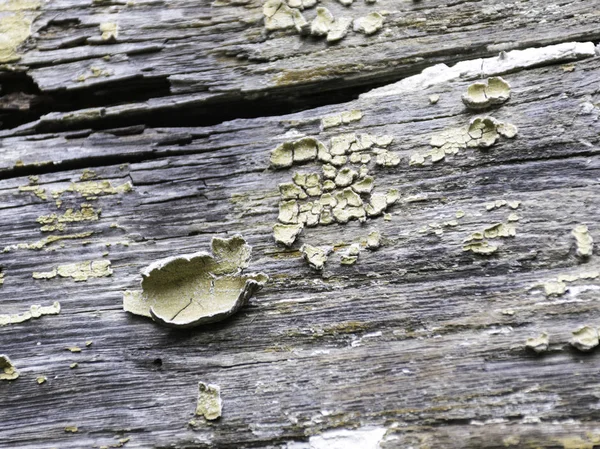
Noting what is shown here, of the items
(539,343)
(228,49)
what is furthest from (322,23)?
(539,343)

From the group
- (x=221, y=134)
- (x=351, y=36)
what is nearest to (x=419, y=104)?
(x=351, y=36)

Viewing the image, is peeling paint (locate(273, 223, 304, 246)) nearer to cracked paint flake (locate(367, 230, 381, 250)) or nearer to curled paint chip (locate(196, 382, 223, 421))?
cracked paint flake (locate(367, 230, 381, 250))

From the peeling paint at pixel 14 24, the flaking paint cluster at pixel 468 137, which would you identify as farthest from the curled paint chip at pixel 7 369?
the flaking paint cluster at pixel 468 137

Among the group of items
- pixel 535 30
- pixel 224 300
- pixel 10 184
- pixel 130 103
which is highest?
pixel 535 30

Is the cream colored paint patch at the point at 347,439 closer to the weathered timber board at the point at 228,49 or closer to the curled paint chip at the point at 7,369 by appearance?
the curled paint chip at the point at 7,369

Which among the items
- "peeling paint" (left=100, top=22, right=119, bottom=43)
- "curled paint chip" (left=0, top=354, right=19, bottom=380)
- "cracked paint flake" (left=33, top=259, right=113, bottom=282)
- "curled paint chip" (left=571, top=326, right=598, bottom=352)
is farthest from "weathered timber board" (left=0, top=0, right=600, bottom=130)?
"curled paint chip" (left=571, top=326, right=598, bottom=352)

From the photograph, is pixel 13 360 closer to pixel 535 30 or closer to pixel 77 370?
pixel 77 370
